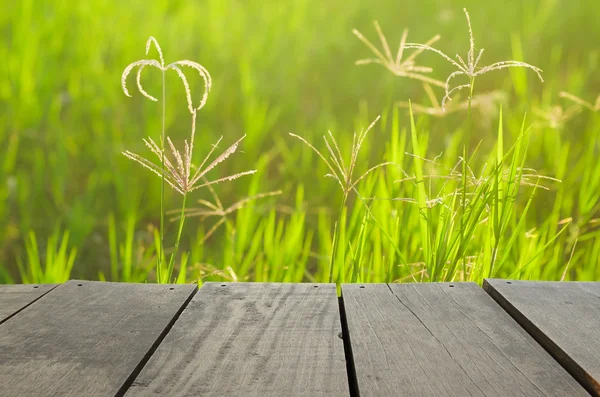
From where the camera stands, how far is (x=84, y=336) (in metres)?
0.94

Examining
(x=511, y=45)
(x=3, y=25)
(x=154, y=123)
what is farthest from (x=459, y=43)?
(x=3, y=25)

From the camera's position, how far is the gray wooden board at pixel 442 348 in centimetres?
80

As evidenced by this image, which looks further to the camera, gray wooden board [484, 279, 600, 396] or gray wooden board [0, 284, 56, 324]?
gray wooden board [0, 284, 56, 324]

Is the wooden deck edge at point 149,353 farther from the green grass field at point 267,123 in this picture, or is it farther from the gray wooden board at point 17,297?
the green grass field at point 267,123

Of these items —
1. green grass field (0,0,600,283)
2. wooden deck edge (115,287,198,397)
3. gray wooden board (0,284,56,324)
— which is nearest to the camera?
wooden deck edge (115,287,198,397)

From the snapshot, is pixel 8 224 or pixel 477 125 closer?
pixel 8 224

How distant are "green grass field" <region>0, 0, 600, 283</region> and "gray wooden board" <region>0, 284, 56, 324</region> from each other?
0.62 meters

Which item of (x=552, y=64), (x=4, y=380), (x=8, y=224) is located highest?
(x=552, y=64)

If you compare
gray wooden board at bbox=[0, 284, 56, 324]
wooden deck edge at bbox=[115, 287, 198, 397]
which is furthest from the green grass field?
wooden deck edge at bbox=[115, 287, 198, 397]

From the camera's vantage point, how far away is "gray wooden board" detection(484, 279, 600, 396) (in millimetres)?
867

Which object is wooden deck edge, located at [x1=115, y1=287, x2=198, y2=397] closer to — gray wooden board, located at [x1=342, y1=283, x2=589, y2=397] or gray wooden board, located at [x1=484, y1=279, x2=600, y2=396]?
gray wooden board, located at [x1=342, y1=283, x2=589, y2=397]

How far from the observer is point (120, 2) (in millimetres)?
3252

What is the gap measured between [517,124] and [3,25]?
2.22 meters

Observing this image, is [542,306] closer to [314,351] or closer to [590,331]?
[590,331]
